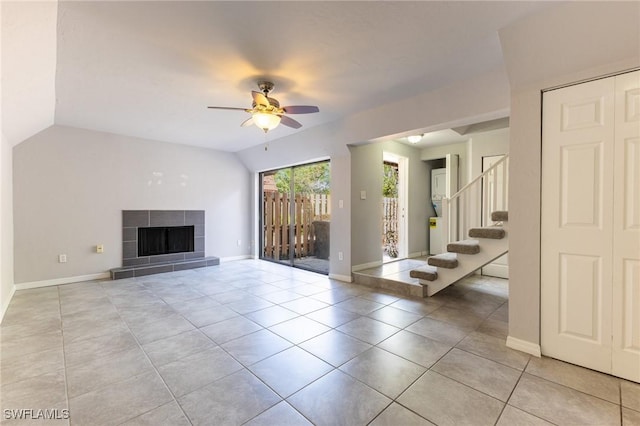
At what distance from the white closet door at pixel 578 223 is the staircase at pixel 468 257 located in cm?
112

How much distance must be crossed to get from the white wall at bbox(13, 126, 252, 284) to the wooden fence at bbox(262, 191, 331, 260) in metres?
1.29

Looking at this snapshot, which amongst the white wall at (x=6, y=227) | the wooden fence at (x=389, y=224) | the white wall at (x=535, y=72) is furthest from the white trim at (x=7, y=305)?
the wooden fence at (x=389, y=224)

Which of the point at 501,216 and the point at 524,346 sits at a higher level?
the point at 501,216

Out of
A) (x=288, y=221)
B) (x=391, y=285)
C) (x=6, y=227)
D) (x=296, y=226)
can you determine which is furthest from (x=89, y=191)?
(x=391, y=285)

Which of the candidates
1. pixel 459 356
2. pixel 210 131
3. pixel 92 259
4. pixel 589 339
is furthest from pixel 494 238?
pixel 92 259

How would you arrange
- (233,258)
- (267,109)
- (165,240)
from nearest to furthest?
(267,109)
(165,240)
(233,258)

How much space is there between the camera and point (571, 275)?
6.93 feet

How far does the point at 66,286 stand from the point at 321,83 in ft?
16.1

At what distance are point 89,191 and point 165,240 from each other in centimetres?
152

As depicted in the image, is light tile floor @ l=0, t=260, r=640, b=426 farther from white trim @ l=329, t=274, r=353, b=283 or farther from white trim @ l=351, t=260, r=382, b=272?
white trim @ l=351, t=260, r=382, b=272

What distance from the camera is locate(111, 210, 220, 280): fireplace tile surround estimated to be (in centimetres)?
497

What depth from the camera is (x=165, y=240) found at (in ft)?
18.1

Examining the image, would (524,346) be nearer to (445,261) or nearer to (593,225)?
(593,225)

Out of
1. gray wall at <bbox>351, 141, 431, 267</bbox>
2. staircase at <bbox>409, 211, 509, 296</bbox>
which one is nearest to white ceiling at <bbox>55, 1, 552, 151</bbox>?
gray wall at <bbox>351, 141, 431, 267</bbox>
